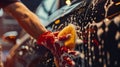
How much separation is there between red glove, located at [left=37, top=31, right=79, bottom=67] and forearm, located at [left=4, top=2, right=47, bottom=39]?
66 millimetres

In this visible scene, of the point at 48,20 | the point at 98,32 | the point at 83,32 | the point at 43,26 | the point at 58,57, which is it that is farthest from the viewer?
the point at 48,20

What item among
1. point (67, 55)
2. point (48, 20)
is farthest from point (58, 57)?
point (48, 20)

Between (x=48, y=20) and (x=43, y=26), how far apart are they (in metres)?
0.12

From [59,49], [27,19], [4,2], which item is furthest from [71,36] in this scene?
[4,2]

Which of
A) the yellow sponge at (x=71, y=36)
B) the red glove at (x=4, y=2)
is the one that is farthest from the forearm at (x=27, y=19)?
the yellow sponge at (x=71, y=36)

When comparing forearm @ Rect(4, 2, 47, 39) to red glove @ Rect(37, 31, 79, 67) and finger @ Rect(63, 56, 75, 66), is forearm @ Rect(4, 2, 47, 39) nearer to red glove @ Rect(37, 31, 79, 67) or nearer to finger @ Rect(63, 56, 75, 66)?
red glove @ Rect(37, 31, 79, 67)

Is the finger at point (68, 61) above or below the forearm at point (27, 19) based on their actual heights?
below

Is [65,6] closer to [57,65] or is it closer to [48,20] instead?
[48,20]

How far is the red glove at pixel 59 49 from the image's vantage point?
1.48 meters

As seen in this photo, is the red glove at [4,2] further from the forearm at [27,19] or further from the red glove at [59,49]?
the red glove at [59,49]

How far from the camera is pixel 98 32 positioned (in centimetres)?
126

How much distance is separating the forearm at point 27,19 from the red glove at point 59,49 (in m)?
0.07

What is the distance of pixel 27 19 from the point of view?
5.39 feet

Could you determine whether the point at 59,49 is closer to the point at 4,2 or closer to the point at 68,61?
the point at 68,61
